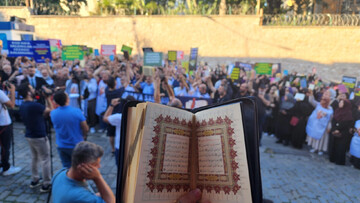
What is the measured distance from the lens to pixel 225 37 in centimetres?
1886

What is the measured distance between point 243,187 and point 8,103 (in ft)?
14.9

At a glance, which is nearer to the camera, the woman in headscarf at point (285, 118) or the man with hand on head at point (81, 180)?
the man with hand on head at point (81, 180)

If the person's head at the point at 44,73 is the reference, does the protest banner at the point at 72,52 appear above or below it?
above

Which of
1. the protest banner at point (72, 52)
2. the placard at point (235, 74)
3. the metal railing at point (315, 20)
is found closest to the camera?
the placard at point (235, 74)

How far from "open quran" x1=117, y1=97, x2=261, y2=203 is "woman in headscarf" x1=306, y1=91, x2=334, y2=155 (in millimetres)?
6515

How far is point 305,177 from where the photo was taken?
5.23 metres

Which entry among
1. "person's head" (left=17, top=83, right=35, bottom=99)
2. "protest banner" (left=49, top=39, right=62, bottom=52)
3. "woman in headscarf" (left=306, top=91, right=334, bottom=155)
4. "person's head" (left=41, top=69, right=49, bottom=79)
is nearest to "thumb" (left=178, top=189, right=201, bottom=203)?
"person's head" (left=17, top=83, right=35, bottom=99)

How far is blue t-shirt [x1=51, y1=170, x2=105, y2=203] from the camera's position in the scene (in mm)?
1880

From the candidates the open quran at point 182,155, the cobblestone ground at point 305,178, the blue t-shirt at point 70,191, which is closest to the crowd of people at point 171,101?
the cobblestone ground at point 305,178

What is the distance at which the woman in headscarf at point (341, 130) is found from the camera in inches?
238

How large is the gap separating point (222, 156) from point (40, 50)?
8.37m

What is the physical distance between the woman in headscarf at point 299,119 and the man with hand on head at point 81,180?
6.69m

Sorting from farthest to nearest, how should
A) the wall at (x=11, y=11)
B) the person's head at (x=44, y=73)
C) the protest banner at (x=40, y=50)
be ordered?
the wall at (x=11, y=11), the person's head at (x=44, y=73), the protest banner at (x=40, y=50)

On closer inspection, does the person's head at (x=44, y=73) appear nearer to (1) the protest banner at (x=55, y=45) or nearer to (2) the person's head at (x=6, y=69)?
(2) the person's head at (x=6, y=69)
